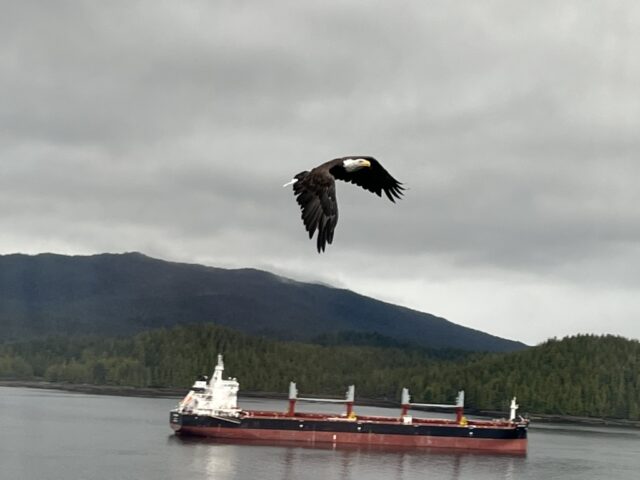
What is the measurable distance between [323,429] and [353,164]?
234 feet

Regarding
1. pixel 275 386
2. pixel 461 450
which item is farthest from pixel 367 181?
pixel 275 386

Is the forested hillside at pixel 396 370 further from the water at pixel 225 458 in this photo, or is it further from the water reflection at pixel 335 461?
the water reflection at pixel 335 461

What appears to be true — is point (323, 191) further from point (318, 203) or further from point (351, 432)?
point (351, 432)

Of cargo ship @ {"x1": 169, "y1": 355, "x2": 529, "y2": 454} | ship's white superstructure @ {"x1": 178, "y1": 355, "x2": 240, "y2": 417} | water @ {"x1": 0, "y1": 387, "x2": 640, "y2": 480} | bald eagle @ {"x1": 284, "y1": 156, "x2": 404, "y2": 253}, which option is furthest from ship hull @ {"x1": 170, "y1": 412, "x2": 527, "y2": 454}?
bald eagle @ {"x1": 284, "y1": 156, "x2": 404, "y2": 253}

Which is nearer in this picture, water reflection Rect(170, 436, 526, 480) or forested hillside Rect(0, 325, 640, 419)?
water reflection Rect(170, 436, 526, 480)

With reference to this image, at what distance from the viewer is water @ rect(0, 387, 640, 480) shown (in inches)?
2267

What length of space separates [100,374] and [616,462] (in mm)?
128135

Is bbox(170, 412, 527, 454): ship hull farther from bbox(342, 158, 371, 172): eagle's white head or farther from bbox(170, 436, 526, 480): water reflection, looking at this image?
bbox(342, 158, 371, 172): eagle's white head

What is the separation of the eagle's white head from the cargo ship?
2715 inches

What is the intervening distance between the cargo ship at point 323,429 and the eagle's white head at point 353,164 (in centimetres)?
6897

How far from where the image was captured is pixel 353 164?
8.28 m

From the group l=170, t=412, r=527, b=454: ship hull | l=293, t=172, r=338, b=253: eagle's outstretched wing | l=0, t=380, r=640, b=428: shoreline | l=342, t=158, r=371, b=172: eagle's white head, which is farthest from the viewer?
l=0, t=380, r=640, b=428: shoreline

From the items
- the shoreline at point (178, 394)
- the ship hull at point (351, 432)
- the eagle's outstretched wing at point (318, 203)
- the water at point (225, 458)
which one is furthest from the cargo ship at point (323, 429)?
the eagle's outstretched wing at point (318, 203)

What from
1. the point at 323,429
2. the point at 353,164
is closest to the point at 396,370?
the point at 323,429
